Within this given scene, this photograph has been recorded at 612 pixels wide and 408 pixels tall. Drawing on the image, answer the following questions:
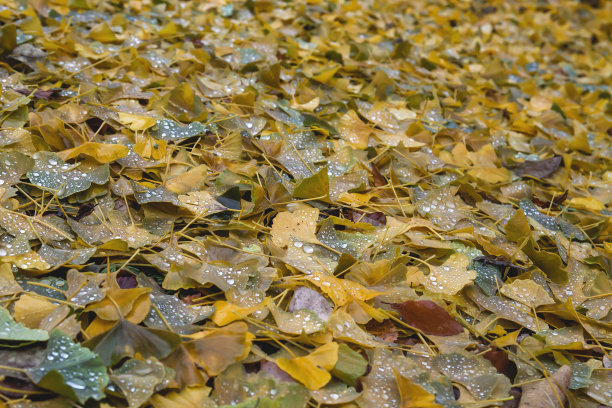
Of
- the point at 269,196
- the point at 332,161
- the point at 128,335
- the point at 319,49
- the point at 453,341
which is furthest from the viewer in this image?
the point at 319,49

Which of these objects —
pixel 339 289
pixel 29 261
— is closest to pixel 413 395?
pixel 339 289

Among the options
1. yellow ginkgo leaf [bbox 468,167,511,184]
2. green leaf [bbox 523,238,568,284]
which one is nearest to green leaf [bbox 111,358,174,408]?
green leaf [bbox 523,238,568,284]

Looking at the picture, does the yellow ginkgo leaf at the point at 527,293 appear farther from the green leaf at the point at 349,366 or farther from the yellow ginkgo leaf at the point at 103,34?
the yellow ginkgo leaf at the point at 103,34

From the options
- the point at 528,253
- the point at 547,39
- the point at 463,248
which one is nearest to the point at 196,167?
the point at 463,248

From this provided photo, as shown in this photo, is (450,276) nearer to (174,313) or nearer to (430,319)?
(430,319)

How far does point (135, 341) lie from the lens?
65 cm

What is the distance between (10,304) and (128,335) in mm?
178

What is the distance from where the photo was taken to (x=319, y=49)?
1.66 meters

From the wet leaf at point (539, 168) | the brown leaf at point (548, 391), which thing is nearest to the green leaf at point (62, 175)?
the brown leaf at point (548, 391)

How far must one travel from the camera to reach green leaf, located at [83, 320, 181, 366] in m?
0.64

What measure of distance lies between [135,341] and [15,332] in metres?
0.14

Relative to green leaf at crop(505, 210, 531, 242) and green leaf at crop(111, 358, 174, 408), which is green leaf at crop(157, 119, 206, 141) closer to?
green leaf at crop(111, 358, 174, 408)

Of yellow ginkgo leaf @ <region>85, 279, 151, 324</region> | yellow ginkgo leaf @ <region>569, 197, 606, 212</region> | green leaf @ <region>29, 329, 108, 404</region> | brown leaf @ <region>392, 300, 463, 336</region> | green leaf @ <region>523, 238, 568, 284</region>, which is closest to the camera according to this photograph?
green leaf @ <region>29, 329, 108, 404</region>

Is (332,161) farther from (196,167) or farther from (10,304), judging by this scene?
(10,304)
